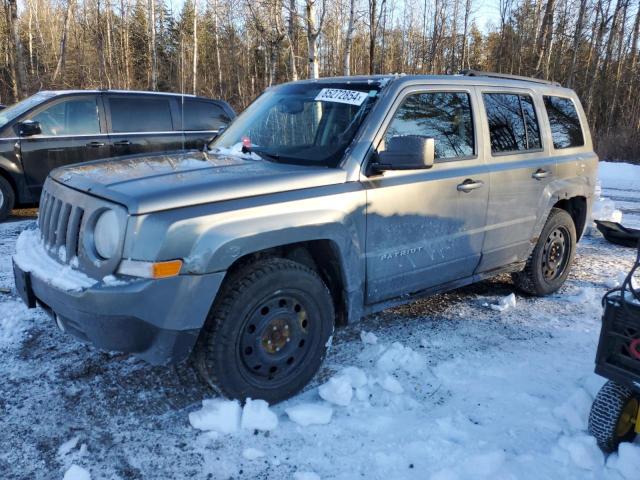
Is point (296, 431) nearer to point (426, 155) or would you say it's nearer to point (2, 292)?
point (426, 155)

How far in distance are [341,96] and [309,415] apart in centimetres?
209

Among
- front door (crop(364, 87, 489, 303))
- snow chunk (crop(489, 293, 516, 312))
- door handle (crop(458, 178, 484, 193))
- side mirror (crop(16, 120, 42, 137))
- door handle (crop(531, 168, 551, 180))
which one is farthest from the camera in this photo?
side mirror (crop(16, 120, 42, 137))

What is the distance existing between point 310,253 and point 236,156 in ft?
Answer: 2.91

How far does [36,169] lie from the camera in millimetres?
7586

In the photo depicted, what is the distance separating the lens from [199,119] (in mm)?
8875

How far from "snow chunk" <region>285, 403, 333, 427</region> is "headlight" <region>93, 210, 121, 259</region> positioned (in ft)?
4.24

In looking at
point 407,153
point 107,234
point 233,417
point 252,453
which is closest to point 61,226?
point 107,234

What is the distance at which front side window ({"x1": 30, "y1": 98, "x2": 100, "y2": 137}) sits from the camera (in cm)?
764

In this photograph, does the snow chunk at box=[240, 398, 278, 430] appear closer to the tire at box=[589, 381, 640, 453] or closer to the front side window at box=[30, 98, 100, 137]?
the tire at box=[589, 381, 640, 453]

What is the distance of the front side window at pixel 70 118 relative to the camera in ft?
25.1

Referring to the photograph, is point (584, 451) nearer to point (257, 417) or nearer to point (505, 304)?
point (257, 417)

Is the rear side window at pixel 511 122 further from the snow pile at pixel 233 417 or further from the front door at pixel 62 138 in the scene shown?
the front door at pixel 62 138

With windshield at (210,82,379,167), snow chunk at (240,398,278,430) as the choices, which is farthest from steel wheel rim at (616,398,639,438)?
windshield at (210,82,379,167)

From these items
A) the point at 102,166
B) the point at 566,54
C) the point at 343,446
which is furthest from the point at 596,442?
the point at 566,54
